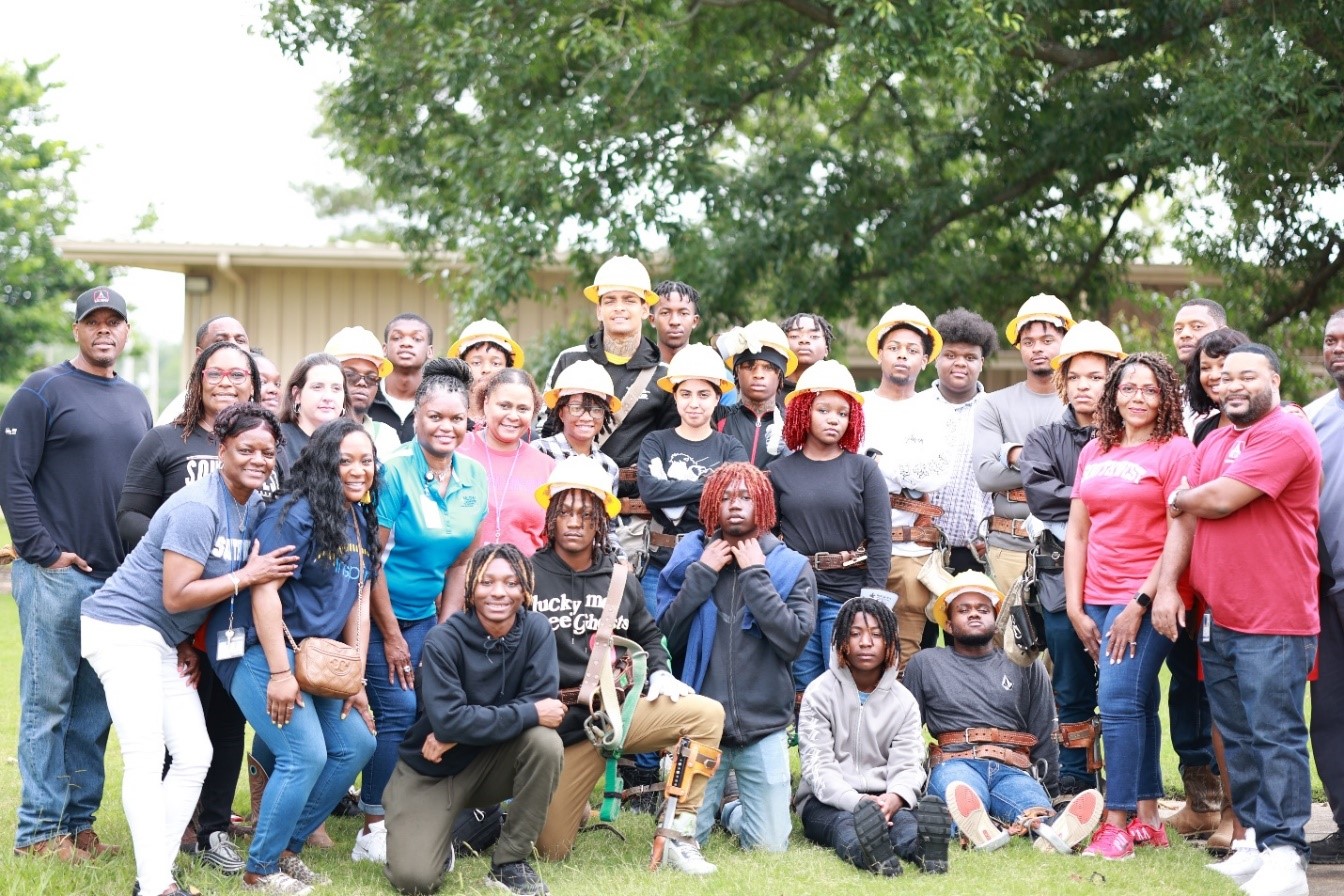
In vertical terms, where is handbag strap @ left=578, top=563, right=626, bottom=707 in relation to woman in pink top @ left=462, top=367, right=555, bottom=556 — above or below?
below

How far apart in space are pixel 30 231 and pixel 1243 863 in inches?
979

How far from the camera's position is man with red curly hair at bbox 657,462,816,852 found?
21.0 ft

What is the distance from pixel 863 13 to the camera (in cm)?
1157

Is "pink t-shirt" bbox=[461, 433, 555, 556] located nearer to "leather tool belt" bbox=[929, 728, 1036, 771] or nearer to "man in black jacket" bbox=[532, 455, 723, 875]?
"man in black jacket" bbox=[532, 455, 723, 875]

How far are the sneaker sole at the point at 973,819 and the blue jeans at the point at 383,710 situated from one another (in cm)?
249


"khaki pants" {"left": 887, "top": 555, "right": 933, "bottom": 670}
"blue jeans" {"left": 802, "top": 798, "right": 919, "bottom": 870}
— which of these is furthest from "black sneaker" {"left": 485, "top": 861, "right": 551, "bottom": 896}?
"khaki pants" {"left": 887, "top": 555, "right": 933, "bottom": 670}

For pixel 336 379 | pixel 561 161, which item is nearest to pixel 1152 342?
pixel 561 161

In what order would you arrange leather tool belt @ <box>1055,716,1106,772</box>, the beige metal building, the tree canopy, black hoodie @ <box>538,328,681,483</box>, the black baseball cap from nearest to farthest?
1. the black baseball cap
2. leather tool belt @ <box>1055,716,1106,772</box>
3. black hoodie @ <box>538,328,681,483</box>
4. the tree canopy
5. the beige metal building

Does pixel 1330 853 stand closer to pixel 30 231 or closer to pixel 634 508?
pixel 634 508

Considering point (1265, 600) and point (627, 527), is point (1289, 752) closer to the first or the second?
point (1265, 600)

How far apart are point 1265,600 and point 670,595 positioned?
2.63m

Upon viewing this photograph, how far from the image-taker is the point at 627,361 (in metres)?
7.56

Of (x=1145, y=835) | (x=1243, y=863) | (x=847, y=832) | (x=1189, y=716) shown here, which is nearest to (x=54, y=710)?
(x=847, y=832)

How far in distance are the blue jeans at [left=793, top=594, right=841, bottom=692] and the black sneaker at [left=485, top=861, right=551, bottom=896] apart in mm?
1787
